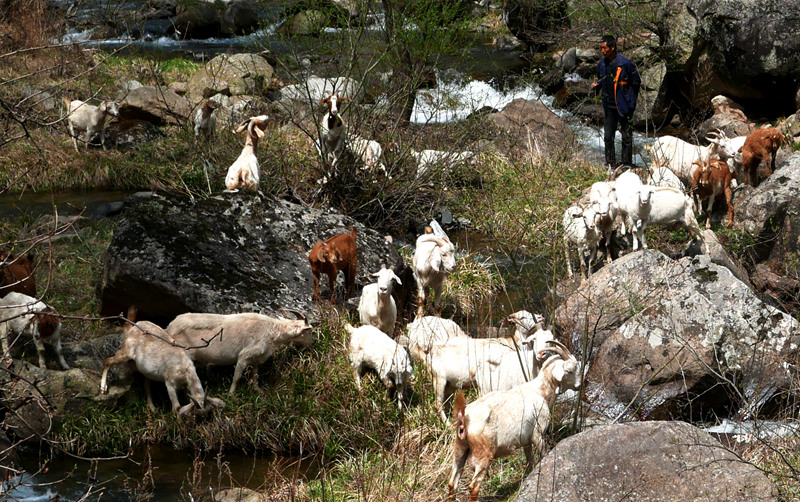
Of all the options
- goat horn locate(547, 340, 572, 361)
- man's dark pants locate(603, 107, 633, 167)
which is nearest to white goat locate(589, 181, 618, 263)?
man's dark pants locate(603, 107, 633, 167)

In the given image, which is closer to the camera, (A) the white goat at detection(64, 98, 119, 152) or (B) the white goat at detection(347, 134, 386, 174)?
(B) the white goat at detection(347, 134, 386, 174)

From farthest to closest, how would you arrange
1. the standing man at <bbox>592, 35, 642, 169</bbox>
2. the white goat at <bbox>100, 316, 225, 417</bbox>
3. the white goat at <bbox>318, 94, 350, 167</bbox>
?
1. the standing man at <bbox>592, 35, 642, 169</bbox>
2. the white goat at <bbox>318, 94, 350, 167</bbox>
3. the white goat at <bbox>100, 316, 225, 417</bbox>

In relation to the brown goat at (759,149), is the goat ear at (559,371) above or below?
above

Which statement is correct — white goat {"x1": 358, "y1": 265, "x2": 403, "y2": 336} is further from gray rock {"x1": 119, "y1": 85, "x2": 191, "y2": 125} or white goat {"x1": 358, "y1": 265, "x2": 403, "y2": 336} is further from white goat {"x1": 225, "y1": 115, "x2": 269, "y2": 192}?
gray rock {"x1": 119, "y1": 85, "x2": 191, "y2": 125}

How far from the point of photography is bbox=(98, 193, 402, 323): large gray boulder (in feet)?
27.0

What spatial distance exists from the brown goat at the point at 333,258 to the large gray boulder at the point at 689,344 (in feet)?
Answer: 7.27

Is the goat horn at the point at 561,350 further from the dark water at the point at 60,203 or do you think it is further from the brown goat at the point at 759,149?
the dark water at the point at 60,203

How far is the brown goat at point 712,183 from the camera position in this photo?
11484 millimetres

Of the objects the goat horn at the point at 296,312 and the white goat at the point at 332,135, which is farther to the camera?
the white goat at the point at 332,135

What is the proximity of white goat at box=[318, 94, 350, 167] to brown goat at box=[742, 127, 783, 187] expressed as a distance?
18.5 feet

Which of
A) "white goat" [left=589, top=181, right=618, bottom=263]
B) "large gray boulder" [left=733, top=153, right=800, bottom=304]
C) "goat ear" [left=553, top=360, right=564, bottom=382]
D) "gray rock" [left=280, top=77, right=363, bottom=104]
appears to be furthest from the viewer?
"gray rock" [left=280, top=77, right=363, bottom=104]

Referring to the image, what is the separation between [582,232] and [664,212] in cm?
99

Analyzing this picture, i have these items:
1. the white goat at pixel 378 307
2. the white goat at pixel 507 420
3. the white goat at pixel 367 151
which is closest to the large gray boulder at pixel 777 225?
the white goat at pixel 378 307

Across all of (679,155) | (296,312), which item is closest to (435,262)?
(296,312)
